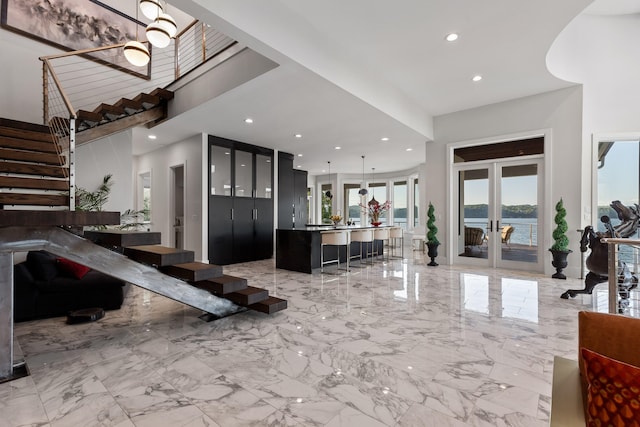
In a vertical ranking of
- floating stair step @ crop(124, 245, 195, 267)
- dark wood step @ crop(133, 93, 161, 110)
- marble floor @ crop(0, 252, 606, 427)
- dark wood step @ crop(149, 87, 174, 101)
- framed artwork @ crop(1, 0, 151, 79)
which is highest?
framed artwork @ crop(1, 0, 151, 79)

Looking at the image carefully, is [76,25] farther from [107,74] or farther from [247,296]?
[247,296]

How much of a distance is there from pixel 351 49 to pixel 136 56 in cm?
299

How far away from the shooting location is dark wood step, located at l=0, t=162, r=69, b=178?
13.1 feet

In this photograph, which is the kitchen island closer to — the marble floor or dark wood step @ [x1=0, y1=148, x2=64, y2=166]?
A: the marble floor

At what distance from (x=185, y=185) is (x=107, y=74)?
2.77 metres

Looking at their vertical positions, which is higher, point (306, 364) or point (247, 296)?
point (247, 296)

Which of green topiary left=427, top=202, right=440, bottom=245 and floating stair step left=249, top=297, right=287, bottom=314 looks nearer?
floating stair step left=249, top=297, right=287, bottom=314

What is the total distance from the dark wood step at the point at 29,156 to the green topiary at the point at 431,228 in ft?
23.7

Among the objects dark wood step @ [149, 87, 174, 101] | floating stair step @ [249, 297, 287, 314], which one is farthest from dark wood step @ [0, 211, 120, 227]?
dark wood step @ [149, 87, 174, 101]

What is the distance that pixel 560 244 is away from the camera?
538 cm

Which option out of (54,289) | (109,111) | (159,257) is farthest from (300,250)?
(109,111)

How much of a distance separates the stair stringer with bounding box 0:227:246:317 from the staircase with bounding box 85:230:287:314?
10 centimetres

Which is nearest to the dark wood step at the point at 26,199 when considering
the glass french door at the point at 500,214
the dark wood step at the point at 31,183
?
the dark wood step at the point at 31,183

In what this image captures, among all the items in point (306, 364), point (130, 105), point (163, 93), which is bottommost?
point (306, 364)
